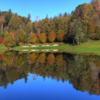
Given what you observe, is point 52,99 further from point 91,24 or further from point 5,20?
point 5,20

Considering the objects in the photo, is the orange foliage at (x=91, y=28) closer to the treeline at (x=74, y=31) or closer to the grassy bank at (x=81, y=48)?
the treeline at (x=74, y=31)

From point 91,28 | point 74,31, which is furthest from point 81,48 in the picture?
point 91,28

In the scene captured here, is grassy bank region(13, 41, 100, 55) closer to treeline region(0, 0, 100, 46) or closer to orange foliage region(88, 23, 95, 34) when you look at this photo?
treeline region(0, 0, 100, 46)

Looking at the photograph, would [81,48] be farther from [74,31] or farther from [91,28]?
[91,28]

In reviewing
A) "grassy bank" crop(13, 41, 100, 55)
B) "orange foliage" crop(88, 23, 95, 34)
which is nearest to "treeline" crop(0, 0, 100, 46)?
"orange foliage" crop(88, 23, 95, 34)

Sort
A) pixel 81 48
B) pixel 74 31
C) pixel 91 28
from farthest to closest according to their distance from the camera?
pixel 91 28 → pixel 74 31 → pixel 81 48

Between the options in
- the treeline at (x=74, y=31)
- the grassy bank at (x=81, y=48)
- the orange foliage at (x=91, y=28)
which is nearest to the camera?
the grassy bank at (x=81, y=48)

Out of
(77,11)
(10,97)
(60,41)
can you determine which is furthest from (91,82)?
(77,11)

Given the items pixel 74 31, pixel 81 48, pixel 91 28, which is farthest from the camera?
pixel 91 28

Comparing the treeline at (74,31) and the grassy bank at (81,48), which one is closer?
the grassy bank at (81,48)

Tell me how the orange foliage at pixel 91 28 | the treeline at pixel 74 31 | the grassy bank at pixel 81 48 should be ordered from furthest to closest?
the orange foliage at pixel 91 28 < the treeline at pixel 74 31 < the grassy bank at pixel 81 48

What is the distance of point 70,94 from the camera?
8773 mm

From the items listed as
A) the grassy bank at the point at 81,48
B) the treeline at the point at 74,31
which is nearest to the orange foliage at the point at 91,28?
the treeline at the point at 74,31

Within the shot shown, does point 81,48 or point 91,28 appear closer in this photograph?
point 81,48
